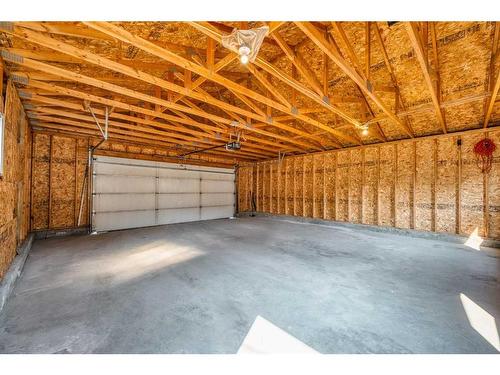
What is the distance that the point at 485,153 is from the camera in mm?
6160

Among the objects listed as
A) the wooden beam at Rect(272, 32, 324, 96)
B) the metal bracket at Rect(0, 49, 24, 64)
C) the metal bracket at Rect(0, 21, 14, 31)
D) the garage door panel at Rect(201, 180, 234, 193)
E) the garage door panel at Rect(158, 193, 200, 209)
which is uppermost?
the wooden beam at Rect(272, 32, 324, 96)

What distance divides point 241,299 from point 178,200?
842cm

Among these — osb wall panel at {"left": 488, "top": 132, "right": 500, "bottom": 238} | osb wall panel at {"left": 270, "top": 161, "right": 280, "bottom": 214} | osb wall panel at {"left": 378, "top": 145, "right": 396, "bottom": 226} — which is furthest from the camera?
osb wall panel at {"left": 270, "top": 161, "right": 280, "bottom": 214}

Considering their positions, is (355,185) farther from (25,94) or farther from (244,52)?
(25,94)

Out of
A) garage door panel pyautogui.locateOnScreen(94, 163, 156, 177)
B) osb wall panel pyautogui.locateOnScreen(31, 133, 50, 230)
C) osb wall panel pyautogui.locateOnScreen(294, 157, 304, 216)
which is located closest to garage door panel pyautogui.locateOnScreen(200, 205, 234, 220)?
garage door panel pyautogui.locateOnScreen(94, 163, 156, 177)

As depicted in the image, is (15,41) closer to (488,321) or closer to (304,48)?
(304,48)

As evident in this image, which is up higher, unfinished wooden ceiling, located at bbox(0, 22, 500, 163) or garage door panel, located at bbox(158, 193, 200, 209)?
unfinished wooden ceiling, located at bbox(0, 22, 500, 163)

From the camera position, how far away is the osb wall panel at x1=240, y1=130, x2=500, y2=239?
6.28m

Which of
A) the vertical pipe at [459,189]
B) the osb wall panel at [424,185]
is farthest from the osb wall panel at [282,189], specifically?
the vertical pipe at [459,189]

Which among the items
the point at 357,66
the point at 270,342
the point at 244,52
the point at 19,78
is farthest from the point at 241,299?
the point at 19,78

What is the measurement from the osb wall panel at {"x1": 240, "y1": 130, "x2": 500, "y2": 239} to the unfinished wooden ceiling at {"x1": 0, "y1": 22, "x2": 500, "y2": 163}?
77 centimetres

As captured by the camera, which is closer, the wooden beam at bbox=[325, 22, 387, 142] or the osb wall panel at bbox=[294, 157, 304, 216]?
the wooden beam at bbox=[325, 22, 387, 142]

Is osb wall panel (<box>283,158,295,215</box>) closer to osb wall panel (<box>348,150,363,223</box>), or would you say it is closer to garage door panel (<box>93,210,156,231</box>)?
osb wall panel (<box>348,150,363,223</box>)

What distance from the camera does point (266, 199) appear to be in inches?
492
